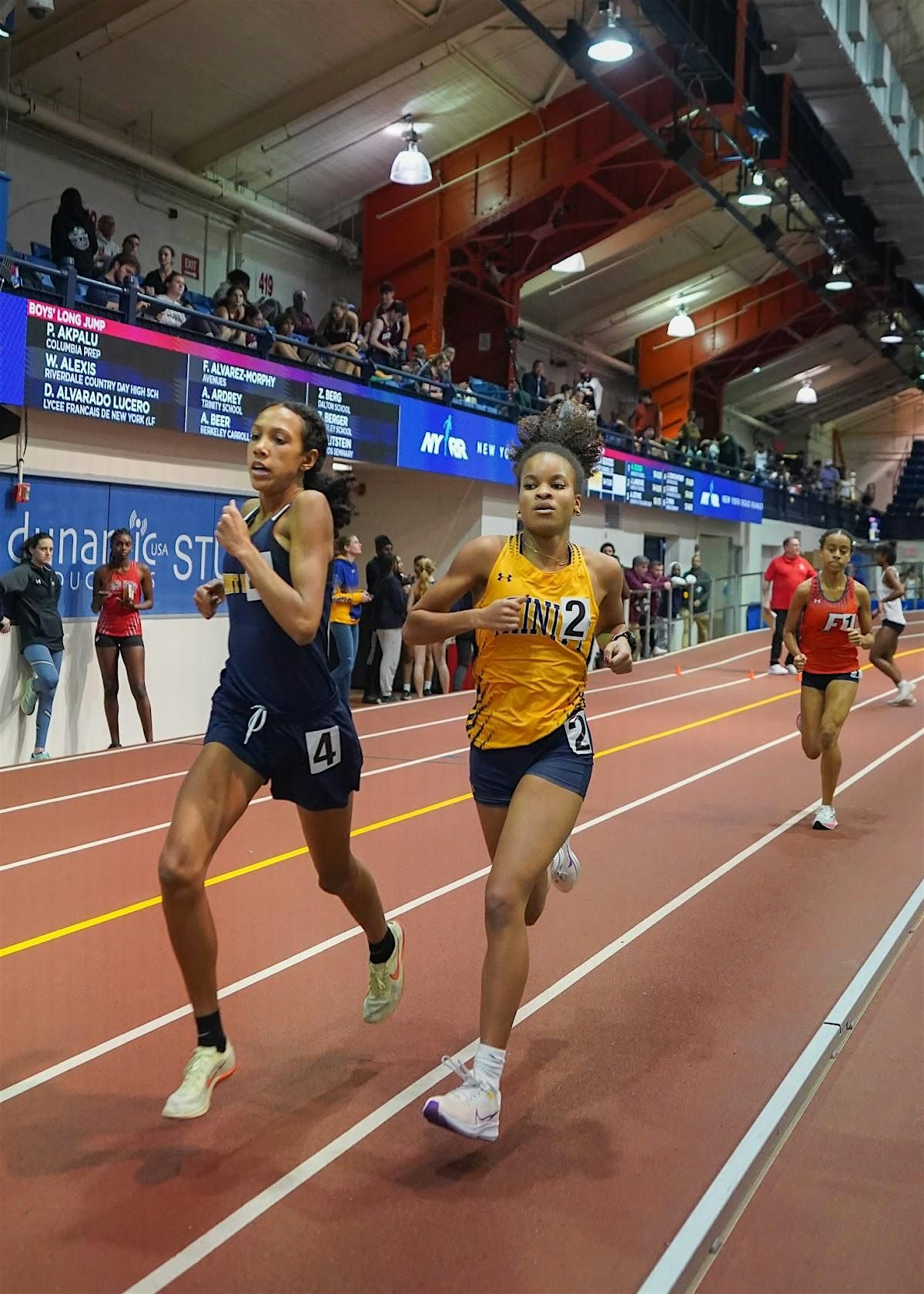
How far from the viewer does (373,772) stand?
33.9 feet

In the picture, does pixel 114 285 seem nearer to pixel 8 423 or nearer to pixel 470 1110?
pixel 8 423

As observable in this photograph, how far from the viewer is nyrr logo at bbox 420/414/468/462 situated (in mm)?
16609

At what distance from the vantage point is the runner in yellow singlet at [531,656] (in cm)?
374

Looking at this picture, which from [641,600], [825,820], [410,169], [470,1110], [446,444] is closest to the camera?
[470,1110]

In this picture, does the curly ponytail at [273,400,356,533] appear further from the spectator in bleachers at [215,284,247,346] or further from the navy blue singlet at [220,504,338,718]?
the spectator in bleachers at [215,284,247,346]

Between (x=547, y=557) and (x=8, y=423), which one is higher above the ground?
(x=8, y=423)

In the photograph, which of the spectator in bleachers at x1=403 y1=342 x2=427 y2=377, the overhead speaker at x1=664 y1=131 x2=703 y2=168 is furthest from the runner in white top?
the spectator in bleachers at x1=403 y1=342 x2=427 y2=377

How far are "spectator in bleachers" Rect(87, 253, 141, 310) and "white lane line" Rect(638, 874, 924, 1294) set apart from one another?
9168 millimetres

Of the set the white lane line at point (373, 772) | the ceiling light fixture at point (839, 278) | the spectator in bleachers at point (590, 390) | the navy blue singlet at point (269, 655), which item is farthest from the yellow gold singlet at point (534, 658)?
the ceiling light fixture at point (839, 278)

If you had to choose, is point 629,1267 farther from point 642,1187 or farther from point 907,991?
point 907,991

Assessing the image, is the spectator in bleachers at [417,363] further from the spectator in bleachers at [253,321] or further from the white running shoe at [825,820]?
the white running shoe at [825,820]

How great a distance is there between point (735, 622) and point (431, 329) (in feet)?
38.1

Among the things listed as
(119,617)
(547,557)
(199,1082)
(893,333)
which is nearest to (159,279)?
(119,617)

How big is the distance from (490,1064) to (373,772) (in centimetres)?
690
